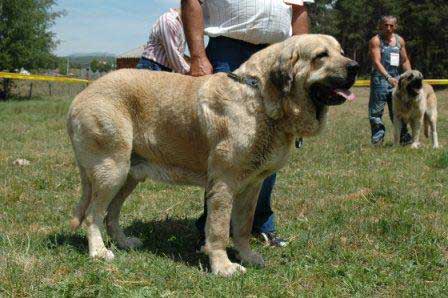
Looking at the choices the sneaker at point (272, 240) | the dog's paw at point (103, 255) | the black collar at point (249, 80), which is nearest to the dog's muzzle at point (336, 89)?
the black collar at point (249, 80)

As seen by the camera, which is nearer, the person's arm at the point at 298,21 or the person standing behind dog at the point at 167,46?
the person's arm at the point at 298,21

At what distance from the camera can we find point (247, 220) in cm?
400

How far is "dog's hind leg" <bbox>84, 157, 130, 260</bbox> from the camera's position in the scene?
12.6 feet

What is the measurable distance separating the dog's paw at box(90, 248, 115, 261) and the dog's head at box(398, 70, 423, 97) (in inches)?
297

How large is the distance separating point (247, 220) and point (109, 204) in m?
1.13

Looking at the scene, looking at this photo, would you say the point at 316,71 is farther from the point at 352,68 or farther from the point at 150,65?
the point at 150,65

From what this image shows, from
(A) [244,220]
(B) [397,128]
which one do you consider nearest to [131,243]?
(A) [244,220]

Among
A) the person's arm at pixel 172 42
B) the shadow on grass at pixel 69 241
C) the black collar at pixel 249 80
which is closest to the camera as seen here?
the black collar at pixel 249 80

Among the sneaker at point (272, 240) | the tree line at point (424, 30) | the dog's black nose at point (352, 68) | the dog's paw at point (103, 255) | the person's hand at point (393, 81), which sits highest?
the tree line at point (424, 30)

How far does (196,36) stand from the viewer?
3965 mm

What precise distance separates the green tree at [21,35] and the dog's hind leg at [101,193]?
92.3 feet

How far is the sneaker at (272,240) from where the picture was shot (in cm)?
430

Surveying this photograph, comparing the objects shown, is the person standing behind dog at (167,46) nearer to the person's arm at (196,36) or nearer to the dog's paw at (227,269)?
the person's arm at (196,36)

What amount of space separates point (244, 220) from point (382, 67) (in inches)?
255
